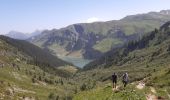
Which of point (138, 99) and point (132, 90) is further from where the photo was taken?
point (132, 90)

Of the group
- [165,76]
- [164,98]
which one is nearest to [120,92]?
[164,98]

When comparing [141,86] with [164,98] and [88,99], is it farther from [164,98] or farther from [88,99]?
[88,99]

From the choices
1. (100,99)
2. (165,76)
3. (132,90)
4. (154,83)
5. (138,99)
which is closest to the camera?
(138,99)

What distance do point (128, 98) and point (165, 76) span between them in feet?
64.0

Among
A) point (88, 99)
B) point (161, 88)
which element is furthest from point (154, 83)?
point (88, 99)

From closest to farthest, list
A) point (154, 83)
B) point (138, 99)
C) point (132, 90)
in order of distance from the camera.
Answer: point (138, 99)
point (132, 90)
point (154, 83)

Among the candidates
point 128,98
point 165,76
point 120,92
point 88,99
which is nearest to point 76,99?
point 88,99

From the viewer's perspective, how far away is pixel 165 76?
7012cm

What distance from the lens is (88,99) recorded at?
207ft

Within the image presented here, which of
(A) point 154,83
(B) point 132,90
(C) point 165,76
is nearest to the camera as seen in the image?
(B) point 132,90

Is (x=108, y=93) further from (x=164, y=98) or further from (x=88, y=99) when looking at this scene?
(x=164, y=98)

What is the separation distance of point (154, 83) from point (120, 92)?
10351 millimetres

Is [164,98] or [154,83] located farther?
[154,83]

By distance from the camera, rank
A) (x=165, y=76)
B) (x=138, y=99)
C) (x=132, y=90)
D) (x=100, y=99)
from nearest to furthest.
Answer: (x=138, y=99)
(x=132, y=90)
(x=100, y=99)
(x=165, y=76)
